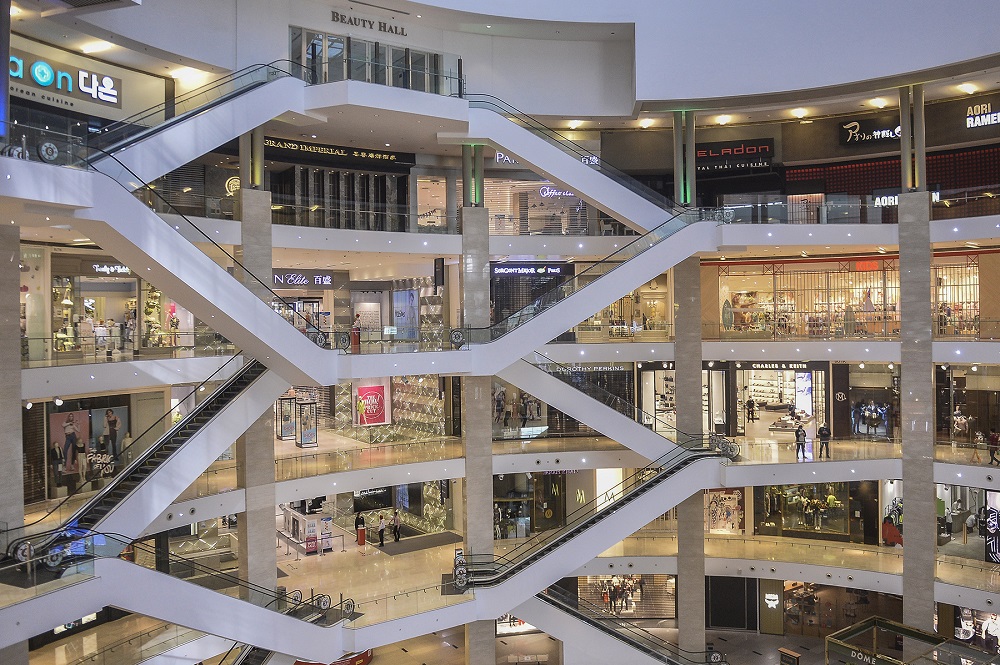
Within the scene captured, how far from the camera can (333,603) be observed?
17.4 m

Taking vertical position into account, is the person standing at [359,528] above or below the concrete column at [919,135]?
below

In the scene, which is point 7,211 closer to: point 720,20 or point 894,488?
point 720,20

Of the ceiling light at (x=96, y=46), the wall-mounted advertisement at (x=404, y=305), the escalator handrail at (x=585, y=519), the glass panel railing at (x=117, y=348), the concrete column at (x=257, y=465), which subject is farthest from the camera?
the wall-mounted advertisement at (x=404, y=305)

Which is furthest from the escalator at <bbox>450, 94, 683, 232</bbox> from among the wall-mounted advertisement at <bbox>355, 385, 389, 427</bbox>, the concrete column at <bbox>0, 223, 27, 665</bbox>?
the concrete column at <bbox>0, 223, 27, 665</bbox>

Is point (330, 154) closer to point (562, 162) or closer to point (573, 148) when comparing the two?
point (562, 162)

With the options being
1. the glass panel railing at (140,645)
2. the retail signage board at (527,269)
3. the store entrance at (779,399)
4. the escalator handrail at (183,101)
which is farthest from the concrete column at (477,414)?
the store entrance at (779,399)

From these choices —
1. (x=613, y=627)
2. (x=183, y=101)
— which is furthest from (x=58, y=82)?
(x=613, y=627)

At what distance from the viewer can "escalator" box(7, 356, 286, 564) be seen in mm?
12109

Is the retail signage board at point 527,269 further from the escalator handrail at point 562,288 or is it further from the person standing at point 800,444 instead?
the person standing at point 800,444

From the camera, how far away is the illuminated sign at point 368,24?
1923cm

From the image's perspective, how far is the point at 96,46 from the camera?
1612 cm

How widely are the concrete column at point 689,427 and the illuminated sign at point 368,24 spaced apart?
897 cm

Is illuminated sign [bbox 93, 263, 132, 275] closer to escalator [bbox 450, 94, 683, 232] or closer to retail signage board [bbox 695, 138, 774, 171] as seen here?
escalator [bbox 450, 94, 683, 232]

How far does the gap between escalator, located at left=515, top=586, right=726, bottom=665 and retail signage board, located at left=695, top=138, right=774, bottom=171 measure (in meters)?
12.4
